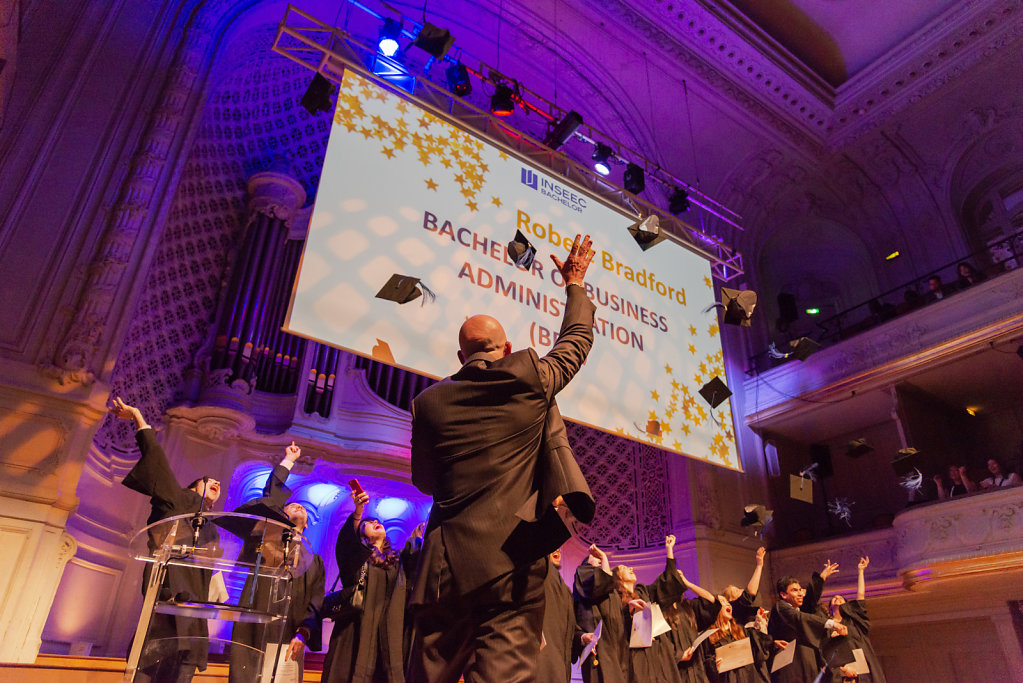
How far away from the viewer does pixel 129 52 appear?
593cm

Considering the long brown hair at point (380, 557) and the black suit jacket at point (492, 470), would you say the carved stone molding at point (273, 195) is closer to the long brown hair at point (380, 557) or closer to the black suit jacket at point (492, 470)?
the long brown hair at point (380, 557)

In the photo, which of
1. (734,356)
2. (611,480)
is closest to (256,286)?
(611,480)

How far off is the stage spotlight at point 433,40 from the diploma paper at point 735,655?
5.18 metres

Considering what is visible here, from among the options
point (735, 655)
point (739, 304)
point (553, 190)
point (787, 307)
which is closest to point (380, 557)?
point (735, 655)

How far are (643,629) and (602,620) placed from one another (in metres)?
0.30

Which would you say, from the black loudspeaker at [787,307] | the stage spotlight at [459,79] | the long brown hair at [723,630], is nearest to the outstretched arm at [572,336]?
the long brown hair at [723,630]

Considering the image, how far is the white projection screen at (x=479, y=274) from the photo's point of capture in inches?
157

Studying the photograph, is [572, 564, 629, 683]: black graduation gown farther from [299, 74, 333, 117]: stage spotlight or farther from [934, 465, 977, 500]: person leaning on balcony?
[934, 465, 977, 500]: person leaning on balcony

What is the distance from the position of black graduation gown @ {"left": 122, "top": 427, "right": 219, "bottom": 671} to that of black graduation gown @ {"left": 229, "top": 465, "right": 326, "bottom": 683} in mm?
131

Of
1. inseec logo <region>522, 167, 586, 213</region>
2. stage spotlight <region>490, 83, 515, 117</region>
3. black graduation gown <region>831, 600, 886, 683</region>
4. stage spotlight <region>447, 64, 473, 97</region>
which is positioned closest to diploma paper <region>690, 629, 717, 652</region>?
black graduation gown <region>831, 600, 886, 683</region>

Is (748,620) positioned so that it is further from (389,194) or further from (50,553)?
(50,553)

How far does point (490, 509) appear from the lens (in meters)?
1.37

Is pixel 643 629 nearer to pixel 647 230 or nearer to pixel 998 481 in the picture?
pixel 647 230

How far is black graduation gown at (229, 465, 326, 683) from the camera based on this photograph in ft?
6.98
